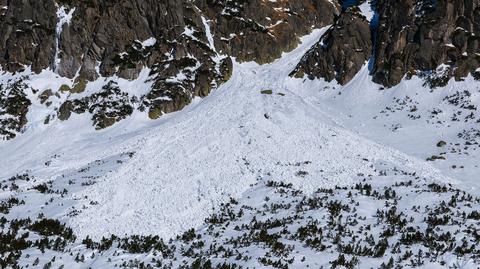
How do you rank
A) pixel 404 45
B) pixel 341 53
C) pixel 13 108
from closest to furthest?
1. pixel 404 45
2. pixel 13 108
3. pixel 341 53

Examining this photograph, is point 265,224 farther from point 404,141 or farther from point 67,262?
point 404,141

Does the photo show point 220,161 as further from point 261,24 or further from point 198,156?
point 261,24

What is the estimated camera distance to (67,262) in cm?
1670

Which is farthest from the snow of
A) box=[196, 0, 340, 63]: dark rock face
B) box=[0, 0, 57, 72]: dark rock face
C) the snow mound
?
box=[0, 0, 57, 72]: dark rock face

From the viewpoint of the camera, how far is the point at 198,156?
3581cm

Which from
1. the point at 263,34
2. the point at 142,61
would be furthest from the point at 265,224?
the point at 263,34

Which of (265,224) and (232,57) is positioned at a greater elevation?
(232,57)

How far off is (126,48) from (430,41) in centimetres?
3920

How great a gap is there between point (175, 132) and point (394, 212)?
84.5ft

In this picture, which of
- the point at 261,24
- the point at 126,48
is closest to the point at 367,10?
the point at 261,24

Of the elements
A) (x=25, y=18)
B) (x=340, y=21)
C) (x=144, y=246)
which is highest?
(x=25, y=18)

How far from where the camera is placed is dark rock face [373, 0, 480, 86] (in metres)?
51.7

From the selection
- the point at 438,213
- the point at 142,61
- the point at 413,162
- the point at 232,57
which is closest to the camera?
the point at 438,213

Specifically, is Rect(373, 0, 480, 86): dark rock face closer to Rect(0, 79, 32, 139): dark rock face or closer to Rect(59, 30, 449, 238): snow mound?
Rect(59, 30, 449, 238): snow mound
